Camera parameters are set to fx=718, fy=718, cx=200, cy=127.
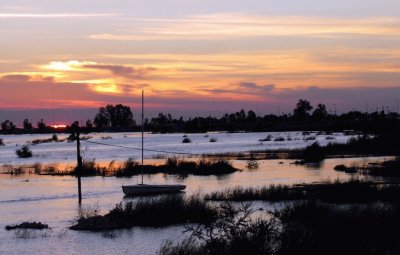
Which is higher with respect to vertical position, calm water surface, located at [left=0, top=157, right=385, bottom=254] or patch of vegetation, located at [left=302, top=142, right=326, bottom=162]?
patch of vegetation, located at [left=302, top=142, right=326, bottom=162]

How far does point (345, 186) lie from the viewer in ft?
111

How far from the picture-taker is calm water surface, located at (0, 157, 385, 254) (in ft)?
75.5

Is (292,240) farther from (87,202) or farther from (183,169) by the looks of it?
(183,169)

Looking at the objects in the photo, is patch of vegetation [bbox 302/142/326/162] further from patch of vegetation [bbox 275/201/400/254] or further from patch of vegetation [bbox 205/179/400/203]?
patch of vegetation [bbox 275/201/400/254]

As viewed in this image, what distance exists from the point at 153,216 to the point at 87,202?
956 cm

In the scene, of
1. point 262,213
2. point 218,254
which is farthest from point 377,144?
point 218,254

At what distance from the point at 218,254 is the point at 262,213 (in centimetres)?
1340

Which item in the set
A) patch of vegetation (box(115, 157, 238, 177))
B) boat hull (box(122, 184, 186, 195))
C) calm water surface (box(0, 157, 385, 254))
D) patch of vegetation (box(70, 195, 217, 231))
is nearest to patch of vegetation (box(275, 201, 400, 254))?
patch of vegetation (box(70, 195, 217, 231))

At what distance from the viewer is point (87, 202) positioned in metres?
35.9

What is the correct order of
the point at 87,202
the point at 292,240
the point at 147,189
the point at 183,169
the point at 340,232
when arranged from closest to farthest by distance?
the point at 292,240 < the point at 340,232 < the point at 87,202 < the point at 147,189 < the point at 183,169

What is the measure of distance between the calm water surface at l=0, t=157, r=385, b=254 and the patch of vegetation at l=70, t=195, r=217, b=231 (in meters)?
0.77

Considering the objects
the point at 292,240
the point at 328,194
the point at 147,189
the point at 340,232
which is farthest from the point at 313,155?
the point at 292,240

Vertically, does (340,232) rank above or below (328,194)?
above

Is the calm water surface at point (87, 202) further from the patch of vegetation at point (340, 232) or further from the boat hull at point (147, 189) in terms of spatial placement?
the patch of vegetation at point (340, 232)
